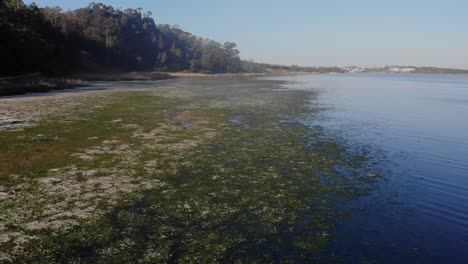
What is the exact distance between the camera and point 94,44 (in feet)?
266

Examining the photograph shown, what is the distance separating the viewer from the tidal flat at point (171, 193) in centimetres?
570

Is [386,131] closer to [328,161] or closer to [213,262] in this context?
[328,161]

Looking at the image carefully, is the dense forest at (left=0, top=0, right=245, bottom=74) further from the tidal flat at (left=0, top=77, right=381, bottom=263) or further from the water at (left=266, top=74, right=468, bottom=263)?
the water at (left=266, top=74, right=468, bottom=263)

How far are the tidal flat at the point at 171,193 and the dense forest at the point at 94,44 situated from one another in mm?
35198

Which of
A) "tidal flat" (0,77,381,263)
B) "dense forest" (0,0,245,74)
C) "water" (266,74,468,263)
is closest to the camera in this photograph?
"tidal flat" (0,77,381,263)

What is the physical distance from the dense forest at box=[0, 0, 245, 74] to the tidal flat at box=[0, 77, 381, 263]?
35198 millimetres

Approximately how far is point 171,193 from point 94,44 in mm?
82653

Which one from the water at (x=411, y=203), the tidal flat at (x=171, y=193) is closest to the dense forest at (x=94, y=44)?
the tidal flat at (x=171, y=193)

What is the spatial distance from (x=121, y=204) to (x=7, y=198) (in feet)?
8.44

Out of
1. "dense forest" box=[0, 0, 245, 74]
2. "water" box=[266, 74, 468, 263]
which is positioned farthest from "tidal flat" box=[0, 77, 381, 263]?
"dense forest" box=[0, 0, 245, 74]

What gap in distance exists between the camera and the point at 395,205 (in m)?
7.86

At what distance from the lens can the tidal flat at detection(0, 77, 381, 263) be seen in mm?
5699

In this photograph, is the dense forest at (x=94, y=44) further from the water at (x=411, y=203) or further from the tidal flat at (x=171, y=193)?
the water at (x=411, y=203)

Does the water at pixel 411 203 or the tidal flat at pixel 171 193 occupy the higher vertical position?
the tidal flat at pixel 171 193
